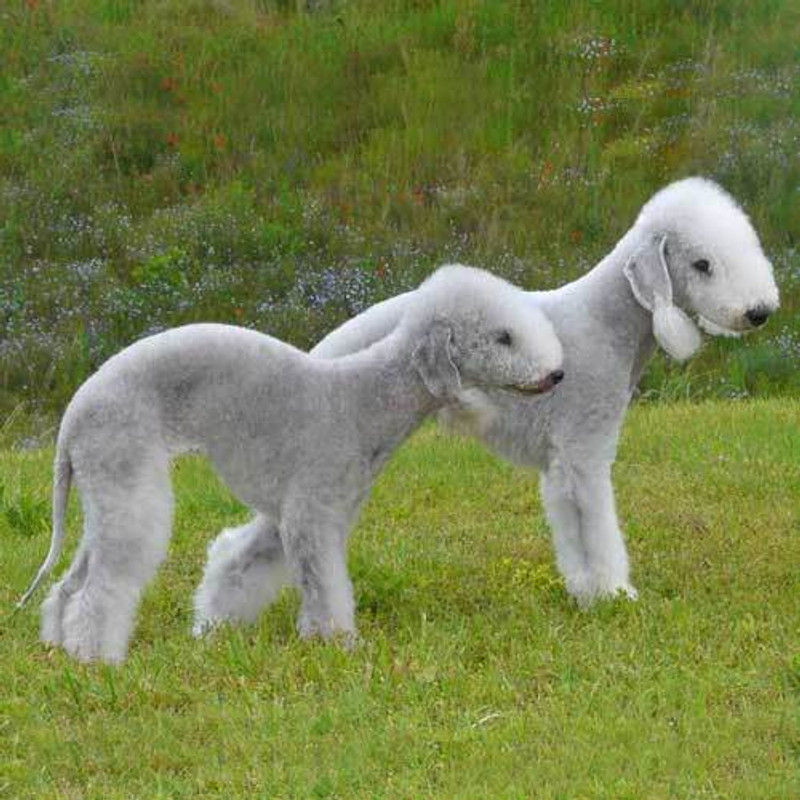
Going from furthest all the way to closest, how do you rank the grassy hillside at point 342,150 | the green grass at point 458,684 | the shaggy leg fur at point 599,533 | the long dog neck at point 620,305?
the grassy hillside at point 342,150
the long dog neck at point 620,305
the shaggy leg fur at point 599,533
the green grass at point 458,684

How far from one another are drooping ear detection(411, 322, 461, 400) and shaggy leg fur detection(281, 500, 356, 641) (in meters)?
0.58

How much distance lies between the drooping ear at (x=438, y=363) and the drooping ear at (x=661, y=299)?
0.88 meters

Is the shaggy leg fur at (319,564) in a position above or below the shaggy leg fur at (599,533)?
above

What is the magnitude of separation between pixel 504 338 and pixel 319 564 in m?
1.02

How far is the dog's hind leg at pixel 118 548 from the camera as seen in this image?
19.8ft

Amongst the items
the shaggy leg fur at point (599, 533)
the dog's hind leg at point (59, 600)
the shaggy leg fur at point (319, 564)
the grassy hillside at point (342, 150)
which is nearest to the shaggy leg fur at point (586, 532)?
the shaggy leg fur at point (599, 533)

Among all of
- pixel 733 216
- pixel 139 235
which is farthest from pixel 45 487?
pixel 139 235

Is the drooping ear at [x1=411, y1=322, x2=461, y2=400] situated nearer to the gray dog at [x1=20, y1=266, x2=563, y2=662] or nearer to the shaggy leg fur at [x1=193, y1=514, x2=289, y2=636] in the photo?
the gray dog at [x1=20, y1=266, x2=563, y2=662]

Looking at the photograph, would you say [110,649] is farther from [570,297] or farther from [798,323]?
[798,323]

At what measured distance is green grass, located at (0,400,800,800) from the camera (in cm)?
Result: 507

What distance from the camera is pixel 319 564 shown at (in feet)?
20.3

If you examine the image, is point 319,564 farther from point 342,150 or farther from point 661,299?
point 342,150

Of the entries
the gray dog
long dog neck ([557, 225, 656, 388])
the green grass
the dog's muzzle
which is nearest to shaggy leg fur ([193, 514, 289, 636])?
the green grass

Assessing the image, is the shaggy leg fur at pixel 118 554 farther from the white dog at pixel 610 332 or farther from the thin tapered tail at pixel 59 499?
the white dog at pixel 610 332
